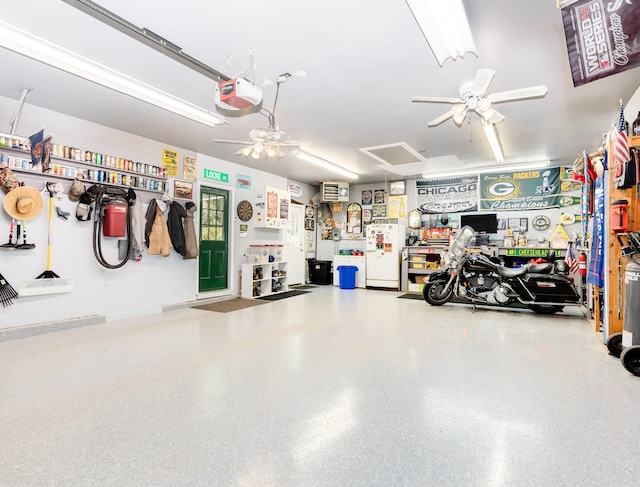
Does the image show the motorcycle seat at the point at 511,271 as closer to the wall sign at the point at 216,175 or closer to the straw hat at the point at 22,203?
the wall sign at the point at 216,175

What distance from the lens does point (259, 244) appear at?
809 cm

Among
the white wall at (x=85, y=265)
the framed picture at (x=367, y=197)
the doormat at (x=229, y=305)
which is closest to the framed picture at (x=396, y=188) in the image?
the framed picture at (x=367, y=197)

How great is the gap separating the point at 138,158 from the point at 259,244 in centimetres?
327

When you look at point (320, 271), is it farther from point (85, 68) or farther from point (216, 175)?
point (85, 68)

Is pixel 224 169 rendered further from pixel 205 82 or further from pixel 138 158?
pixel 205 82

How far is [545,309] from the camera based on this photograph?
5.79 metres

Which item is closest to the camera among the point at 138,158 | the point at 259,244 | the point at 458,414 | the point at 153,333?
the point at 458,414

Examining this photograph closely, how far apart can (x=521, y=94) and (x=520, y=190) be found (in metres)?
5.35

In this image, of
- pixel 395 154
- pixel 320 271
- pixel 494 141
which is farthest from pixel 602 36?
pixel 320 271

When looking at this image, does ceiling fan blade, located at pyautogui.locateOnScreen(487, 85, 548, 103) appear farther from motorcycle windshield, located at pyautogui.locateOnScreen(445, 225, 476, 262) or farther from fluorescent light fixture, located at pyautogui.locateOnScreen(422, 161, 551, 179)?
fluorescent light fixture, located at pyautogui.locateOnScreen(422, 161, 551, 179)

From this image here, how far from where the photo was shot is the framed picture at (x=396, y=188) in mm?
9291

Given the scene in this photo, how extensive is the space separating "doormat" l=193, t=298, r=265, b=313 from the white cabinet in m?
0.38

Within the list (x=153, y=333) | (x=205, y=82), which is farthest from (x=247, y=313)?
(x=205, y=82)

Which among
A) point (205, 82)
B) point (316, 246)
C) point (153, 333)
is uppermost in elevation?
point (205, 82)
